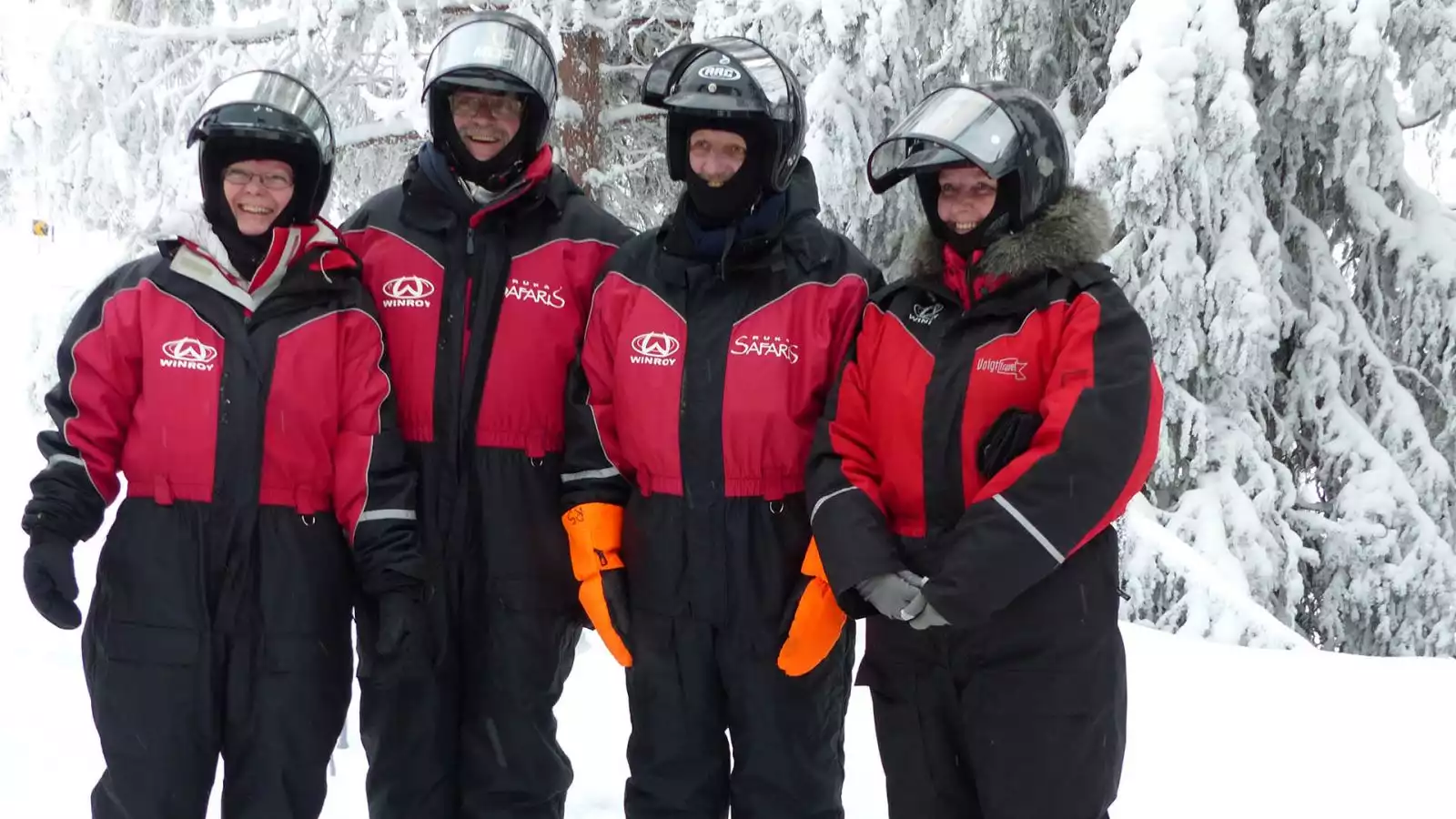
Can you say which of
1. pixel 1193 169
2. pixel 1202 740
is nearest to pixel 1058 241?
pixel 1202 740

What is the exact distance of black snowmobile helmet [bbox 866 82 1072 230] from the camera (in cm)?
249

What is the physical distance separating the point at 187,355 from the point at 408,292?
55cm

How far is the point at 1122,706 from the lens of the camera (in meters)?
2.43

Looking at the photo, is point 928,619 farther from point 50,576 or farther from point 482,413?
point 50,576

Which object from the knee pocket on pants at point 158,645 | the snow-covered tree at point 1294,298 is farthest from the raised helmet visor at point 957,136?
the snow-covered tree at point 1294,298

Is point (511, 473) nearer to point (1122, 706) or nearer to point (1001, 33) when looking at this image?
point (1122, 706)

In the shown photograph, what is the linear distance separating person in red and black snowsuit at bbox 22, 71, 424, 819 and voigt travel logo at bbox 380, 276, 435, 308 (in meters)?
0.17

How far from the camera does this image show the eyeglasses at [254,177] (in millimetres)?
2885

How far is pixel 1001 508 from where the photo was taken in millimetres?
2268

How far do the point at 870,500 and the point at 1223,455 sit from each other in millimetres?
4194

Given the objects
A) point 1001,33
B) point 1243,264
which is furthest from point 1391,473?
point 1001,33

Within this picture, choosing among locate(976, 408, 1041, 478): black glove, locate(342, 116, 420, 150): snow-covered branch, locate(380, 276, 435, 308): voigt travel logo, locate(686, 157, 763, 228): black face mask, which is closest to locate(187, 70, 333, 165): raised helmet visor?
locate(380, 276, 435, 308): voigt travel logo

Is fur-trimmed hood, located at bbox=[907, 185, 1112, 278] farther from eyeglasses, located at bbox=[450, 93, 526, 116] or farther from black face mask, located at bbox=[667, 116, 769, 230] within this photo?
eyeglasses, located at bbox=[450, 93, 526, 116]

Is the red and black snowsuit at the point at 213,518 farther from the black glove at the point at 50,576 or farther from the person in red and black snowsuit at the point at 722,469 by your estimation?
the person in red and black snowsuit at the point at 722,469
